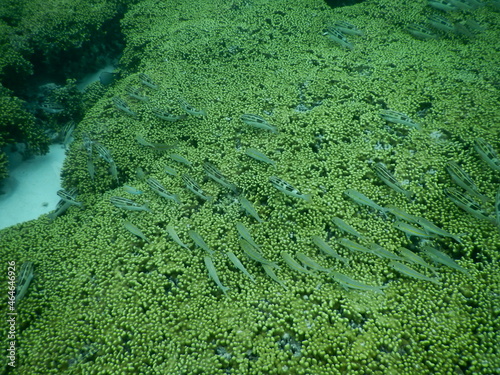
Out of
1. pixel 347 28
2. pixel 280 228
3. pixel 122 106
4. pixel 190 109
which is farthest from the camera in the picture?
pixel 347 28

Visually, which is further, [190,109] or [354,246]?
[190,109]

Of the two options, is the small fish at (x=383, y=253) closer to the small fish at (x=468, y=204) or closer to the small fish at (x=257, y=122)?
the small fish at (x=468, y=204)

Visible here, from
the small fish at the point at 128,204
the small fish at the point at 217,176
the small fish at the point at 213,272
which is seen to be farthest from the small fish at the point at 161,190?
the small fish at the point at 213,272

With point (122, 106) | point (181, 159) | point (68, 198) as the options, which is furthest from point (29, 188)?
point (181, 159)

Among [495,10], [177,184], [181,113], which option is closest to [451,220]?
[177,184]

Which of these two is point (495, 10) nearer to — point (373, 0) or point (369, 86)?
point (373, 0)

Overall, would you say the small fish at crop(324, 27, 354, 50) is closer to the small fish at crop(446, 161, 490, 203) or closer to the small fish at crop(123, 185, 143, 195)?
the small fish at crop(446, 161, 490, 203)

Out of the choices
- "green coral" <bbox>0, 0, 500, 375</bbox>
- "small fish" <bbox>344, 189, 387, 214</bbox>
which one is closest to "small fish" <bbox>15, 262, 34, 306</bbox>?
"green coral" <bbox>0, 0, 500, 375</bbox>

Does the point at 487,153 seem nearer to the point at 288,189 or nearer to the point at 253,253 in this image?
the point at 288,189
